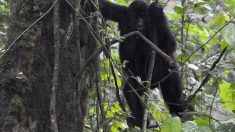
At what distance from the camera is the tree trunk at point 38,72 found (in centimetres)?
235

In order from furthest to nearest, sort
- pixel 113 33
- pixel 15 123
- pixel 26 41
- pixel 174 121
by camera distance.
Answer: pixel 113 33 → pixel 26 41 → pixel 15 123 → pixel 174 121

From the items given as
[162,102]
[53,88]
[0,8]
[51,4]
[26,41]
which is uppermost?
[0,8]

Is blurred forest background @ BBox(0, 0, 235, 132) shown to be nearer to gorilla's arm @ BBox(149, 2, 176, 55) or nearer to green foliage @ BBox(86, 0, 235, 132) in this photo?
green foliage @ BBox(86, 0, 235, 132)

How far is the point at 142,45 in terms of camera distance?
471 cm

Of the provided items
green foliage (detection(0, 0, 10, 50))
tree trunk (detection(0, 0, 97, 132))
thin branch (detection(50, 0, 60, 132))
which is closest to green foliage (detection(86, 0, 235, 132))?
tree trunk (detection(0, 0, 97, 132))

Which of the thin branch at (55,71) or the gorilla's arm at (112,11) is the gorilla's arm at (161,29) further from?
the thin branch at (55,71)

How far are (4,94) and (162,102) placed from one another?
9.37 feet

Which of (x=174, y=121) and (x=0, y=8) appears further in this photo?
(x=0, y=8)

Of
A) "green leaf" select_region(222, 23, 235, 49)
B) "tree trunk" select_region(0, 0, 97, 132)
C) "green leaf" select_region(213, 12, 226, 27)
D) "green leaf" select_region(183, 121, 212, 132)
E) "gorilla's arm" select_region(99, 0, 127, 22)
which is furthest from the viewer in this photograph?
"gorilla's arm" select_region(99, 0, 127, 22)

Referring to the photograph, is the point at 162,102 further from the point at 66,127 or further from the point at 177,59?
the point at 66,127

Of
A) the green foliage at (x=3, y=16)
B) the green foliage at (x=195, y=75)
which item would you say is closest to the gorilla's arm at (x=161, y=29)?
the green foliage at (x=195, y=75)

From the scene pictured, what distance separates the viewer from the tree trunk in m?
2.35

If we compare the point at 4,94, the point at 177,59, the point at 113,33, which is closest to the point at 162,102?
the point at 177,59

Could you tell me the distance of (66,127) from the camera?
8.20 ft
